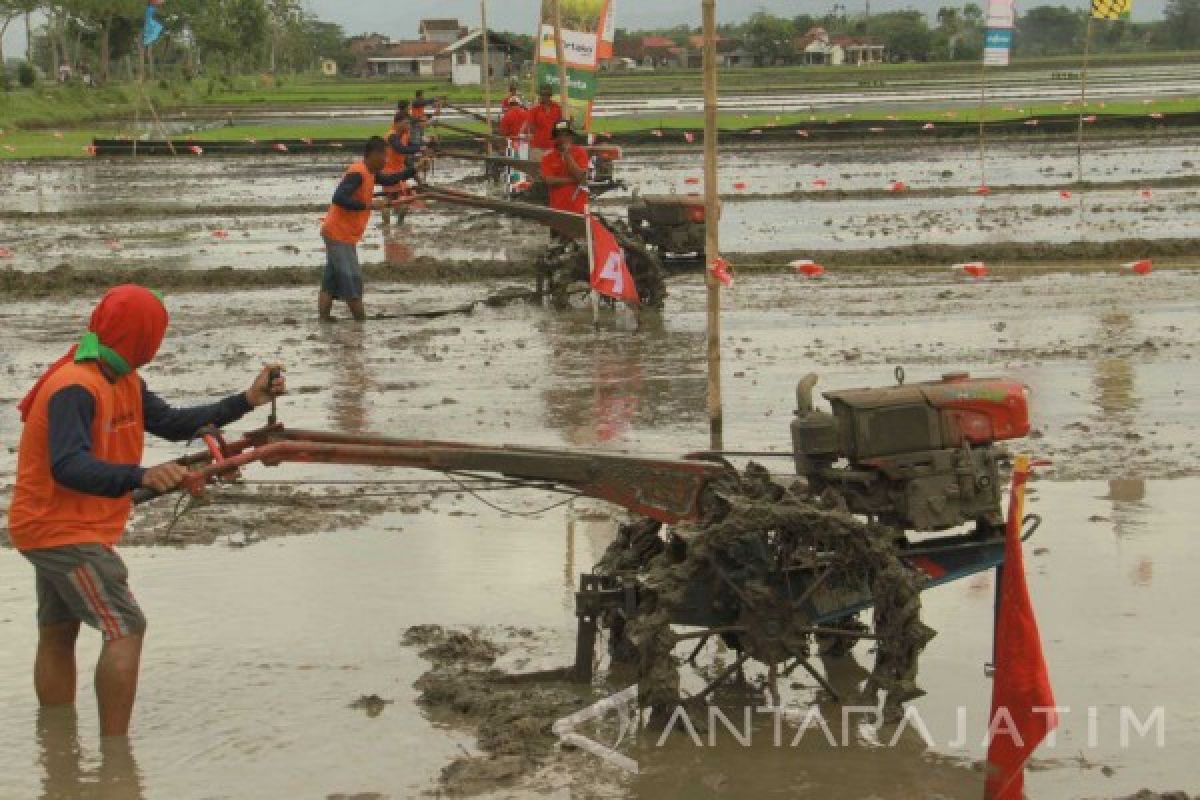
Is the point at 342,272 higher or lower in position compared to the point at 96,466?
lower

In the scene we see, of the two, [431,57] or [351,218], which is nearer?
[351,218]

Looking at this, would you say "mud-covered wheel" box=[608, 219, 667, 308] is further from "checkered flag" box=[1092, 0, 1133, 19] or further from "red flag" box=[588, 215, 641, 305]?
"checkered flag" box=[1092, 0, 1133, 19]

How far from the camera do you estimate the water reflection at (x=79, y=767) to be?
667cm

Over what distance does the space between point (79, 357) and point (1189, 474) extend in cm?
646

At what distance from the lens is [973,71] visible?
90625 mm

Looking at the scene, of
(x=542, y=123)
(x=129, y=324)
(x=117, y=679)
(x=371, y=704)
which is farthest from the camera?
(x=542, y=123)

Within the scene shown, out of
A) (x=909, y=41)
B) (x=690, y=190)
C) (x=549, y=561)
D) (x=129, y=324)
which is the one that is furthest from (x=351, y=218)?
(x=909, y=41)

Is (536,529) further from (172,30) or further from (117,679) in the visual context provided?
(172,30)

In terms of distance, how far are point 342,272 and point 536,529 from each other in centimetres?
761

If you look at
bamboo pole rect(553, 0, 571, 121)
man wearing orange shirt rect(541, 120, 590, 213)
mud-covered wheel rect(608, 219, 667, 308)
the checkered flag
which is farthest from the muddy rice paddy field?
the checkered flag

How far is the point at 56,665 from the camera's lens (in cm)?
727

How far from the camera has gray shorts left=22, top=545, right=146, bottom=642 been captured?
674cm

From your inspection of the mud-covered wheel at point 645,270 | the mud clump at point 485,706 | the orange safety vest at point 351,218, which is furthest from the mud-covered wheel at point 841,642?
the orange safety vest at point 351,218

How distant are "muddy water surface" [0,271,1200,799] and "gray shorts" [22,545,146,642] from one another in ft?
1.66
